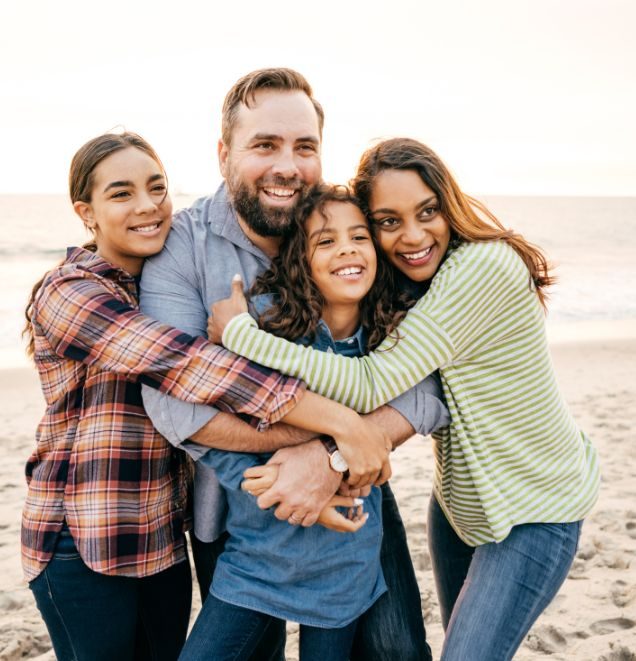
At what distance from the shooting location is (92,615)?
2.40m

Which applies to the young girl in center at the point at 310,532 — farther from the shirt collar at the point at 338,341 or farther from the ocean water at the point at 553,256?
the ocean water at the point at 553,256

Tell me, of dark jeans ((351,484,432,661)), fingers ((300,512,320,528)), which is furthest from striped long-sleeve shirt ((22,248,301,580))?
dark jeans ((351,484,432,661))

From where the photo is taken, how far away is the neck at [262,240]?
283 centimetres

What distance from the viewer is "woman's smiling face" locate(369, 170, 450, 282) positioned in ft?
8.44

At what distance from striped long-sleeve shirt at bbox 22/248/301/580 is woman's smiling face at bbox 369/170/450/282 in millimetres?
735

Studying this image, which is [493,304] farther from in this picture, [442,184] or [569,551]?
[569,551]

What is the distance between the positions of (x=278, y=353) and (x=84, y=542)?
95 centimetres

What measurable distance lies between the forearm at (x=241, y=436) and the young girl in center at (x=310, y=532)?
6 cm

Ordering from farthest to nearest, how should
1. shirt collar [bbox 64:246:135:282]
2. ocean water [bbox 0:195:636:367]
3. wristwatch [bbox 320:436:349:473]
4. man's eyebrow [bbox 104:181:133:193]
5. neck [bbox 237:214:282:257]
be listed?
1. ocean water [bbox 0:195:636:367]
2. neck [bbox 237:214:282:257]
3. man's eyebrow [bbox 104:181:133:193]
4. shirt collar [bbox 64:246:135:282]
5. wristwatch [bbox 320:436:349:473]

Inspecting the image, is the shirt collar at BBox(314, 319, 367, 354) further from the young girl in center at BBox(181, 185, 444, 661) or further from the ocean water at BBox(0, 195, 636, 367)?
the ocean water at BBox(0, 195, 636, 367)

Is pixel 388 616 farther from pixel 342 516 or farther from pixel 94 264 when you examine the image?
pixel 94 264

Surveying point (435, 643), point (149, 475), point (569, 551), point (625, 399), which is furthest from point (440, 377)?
point (625, 399)

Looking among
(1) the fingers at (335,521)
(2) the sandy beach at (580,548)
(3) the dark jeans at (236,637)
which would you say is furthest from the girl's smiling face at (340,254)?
(2) the sandy beach at (580,548)

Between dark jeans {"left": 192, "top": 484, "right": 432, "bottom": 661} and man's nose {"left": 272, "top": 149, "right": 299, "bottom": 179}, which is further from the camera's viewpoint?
man's nose {"left": 272, "top": 149, "right": 299, "bottom": 179}
